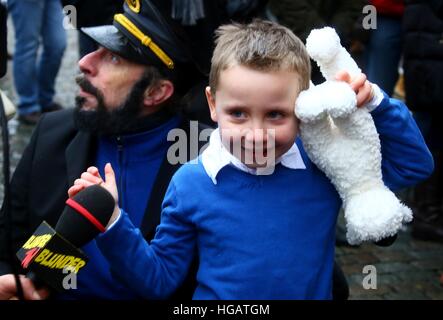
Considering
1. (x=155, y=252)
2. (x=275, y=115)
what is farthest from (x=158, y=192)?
(x=275, y=115)

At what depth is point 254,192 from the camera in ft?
5.79

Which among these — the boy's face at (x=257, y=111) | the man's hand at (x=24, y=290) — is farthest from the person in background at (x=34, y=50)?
the boy's face at (x=257, y=111)

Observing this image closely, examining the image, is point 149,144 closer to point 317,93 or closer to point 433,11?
point 317,93

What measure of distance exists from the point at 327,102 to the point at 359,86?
11 centimetres

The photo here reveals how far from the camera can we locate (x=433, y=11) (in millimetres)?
3650

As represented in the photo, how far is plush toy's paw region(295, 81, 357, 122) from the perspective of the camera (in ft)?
5.32

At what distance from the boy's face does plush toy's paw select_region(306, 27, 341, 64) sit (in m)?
0.08

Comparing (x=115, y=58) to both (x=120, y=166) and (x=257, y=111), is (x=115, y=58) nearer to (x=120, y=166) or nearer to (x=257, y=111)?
(x=120, y=166)

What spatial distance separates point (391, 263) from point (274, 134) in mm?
2379

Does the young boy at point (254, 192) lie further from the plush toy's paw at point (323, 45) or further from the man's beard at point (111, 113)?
the man's beard at point (111, 113)

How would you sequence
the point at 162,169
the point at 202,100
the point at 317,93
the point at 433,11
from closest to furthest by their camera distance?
the point at 317,93, the point at 162,169, the point at 202,100, the point at 433,11

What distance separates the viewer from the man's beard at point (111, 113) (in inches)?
89.1
